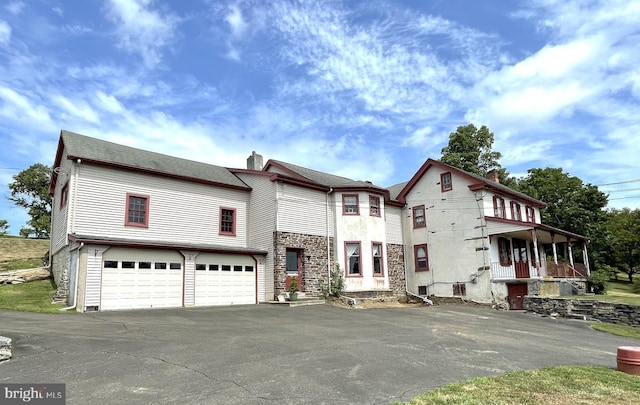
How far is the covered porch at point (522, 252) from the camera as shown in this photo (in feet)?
74.5

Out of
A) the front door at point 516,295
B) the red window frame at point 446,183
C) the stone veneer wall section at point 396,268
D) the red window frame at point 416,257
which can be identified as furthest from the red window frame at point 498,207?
the stone veneer wall section at point 396,268

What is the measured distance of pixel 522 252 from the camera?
26875 millimetres

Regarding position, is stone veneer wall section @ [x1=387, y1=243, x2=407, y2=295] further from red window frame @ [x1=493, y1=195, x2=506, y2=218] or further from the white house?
red window frame @ [x1=493, y1=195, x2=506, y2=218]

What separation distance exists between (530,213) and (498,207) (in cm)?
595

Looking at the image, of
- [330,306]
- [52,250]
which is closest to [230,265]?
[330,306]

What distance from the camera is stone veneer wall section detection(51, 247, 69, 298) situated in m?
16.7

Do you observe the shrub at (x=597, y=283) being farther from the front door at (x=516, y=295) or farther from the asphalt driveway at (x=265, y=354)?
the asphalt driveway at (x=265, y=354)

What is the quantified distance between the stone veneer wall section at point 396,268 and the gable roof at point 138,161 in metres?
9.80

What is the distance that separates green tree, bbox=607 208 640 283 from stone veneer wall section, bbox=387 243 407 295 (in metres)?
25.1

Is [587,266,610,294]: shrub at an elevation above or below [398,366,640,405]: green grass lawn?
above

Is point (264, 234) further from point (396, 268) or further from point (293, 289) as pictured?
point (396, 268)

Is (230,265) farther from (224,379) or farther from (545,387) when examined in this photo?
(545,387)

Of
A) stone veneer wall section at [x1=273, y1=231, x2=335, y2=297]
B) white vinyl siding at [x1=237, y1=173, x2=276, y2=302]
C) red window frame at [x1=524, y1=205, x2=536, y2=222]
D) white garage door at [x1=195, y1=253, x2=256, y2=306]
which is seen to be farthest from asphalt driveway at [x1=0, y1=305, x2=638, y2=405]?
red window frame at [x1=524, y1=205, x2=536, y2=222]

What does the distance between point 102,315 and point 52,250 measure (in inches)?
378
